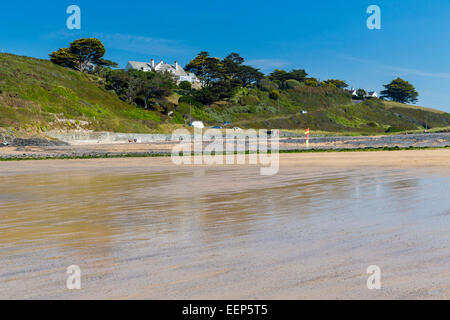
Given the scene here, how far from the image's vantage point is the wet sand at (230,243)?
12.6 ft

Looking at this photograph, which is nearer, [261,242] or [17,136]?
[261,242]

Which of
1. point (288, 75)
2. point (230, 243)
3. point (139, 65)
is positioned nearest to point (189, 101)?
point (139, 65)

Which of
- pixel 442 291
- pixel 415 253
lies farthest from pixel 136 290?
pixel 415 253

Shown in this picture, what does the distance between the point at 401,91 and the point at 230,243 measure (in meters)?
182

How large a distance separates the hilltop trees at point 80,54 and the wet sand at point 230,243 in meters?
98.6

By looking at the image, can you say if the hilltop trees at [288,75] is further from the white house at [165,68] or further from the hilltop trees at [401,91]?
the hilltop trees at [401,91]

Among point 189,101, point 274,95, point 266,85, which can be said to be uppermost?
point 266,85

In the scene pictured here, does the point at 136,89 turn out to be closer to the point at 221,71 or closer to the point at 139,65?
the point at 221,71

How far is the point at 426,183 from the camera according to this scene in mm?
11383

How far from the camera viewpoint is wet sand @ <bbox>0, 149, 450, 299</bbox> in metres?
3.85

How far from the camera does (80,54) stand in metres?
103
